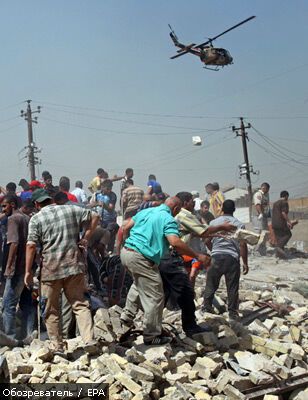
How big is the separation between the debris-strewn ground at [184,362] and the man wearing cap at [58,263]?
230mm

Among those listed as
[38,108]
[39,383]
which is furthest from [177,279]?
[38,108]

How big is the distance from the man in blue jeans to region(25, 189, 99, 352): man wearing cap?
1140mm

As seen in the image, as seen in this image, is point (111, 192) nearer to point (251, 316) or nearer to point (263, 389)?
point (251, 316)

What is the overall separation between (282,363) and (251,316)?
210 cm

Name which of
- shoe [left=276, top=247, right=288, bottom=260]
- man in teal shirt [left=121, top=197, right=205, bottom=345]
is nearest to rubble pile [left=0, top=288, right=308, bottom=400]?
man in teal shirt [left=121, top=197, right=205, bottom=345]

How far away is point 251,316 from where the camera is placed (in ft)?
28.9

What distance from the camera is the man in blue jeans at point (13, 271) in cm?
742

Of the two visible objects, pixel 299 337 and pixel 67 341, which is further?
pixel 299 337

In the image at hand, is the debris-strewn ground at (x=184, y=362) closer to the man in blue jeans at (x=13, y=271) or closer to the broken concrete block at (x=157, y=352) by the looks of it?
the broken concrete block at (x=157, y=352)

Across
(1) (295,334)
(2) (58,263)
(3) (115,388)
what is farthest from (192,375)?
(1) (295,334)

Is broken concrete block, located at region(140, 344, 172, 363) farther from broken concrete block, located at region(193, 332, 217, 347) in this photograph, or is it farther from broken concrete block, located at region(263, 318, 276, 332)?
broken concrete block, located at region(263, 318, 276, 332)

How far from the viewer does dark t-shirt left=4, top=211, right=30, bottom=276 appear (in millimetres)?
7438

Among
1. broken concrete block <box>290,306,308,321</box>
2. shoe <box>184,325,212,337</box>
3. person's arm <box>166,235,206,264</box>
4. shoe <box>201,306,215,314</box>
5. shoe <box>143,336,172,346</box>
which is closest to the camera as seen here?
person's arm <box>166,235,206,264</box>

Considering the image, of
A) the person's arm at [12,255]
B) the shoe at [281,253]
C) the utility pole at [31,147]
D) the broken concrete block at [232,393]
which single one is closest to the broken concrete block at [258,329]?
the broken concrete block at [232,393]
